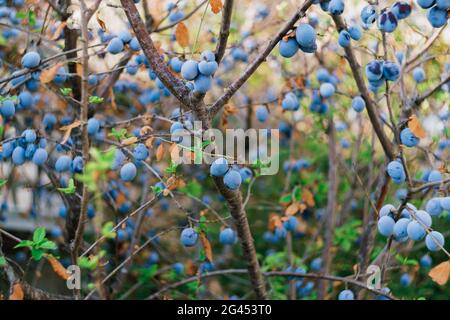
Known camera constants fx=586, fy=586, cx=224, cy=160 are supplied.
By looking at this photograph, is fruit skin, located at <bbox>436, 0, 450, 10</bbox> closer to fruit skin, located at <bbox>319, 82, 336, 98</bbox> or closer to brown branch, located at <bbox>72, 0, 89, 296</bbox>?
fruit skin, located at <bbox>319, 82, 336, 98</bbox>

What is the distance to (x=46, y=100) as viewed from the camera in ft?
8.84

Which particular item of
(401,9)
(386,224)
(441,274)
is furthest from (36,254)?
(401,9)

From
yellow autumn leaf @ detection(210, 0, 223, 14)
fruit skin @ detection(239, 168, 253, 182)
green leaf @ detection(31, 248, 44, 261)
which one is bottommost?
green leaf @ detection(31, 248, 44, 261)

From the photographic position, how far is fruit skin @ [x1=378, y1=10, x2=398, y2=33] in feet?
5.32

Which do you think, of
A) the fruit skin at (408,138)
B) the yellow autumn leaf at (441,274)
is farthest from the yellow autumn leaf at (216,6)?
the yellow autumn leaf at (441,274)

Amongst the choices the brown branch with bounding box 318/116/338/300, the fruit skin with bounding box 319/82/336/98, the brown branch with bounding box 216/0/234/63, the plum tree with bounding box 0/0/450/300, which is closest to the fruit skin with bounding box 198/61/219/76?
the plum tree with bounding box 0/0/450/300

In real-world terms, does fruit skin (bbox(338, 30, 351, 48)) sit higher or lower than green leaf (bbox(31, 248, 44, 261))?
higher

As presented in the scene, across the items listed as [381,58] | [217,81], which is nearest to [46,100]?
[217,81]

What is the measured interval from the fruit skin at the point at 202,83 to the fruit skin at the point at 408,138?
2.04ft

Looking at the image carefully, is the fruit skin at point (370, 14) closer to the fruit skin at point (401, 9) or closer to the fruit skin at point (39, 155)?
the fruit skin at point (401, 9)

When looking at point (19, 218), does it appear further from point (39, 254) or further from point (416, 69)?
point (416, 69)

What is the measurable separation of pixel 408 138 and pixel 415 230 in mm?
346

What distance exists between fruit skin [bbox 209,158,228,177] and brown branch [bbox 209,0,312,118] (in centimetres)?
14
